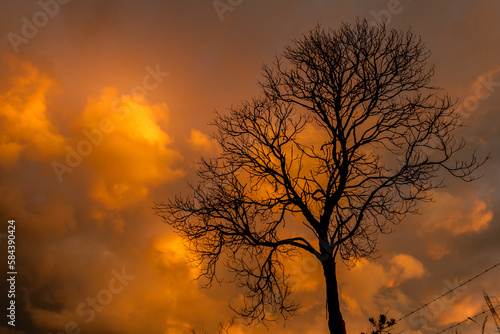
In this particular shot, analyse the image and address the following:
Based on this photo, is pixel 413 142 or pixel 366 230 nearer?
pixel 413 142

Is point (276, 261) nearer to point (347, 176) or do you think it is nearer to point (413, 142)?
point (347, 176)

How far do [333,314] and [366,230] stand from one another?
8.25 feet

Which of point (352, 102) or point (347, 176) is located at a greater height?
point (352, 102)

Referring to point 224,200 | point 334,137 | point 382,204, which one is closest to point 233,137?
point 224,200

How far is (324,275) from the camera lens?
32.1ft

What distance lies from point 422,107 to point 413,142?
1.24 meters

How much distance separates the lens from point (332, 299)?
939cm

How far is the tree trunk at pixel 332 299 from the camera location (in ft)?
30.0

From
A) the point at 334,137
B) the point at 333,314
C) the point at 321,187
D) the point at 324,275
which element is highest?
the point at 334,137

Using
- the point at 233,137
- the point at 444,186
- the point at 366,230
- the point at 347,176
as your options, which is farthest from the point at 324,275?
the point at 233,137

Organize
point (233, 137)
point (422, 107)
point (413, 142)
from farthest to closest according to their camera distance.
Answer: point (233, 137)
point (422, 107)
point (413, 142)

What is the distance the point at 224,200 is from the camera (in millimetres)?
10492

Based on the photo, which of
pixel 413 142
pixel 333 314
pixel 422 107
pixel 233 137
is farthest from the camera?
pixel 233 137

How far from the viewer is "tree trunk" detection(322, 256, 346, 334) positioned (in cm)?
914
